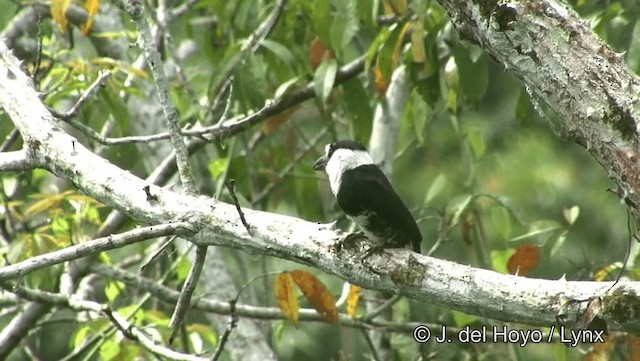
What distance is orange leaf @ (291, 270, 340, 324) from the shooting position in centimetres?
343

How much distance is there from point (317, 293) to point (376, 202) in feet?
1.44

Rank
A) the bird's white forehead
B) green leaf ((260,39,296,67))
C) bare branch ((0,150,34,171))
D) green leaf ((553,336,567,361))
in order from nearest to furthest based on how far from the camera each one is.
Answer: bare branch ((0,150,34,171)) → the bird's white forehead → green leaf ((553,336,567,361)) → green leaf ((260,39,296,67))

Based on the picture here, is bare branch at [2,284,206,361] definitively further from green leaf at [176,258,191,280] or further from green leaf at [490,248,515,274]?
green leaf at [490,248,515,274]

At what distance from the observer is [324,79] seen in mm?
4078

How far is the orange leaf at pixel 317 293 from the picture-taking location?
343cm

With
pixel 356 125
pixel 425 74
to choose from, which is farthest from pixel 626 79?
pixel 356 125

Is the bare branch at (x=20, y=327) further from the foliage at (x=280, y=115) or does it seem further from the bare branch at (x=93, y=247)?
the bare branch at (x=93, y=247)

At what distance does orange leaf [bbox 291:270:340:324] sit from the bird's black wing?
30 centimetres

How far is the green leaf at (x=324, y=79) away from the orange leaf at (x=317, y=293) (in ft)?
2.73

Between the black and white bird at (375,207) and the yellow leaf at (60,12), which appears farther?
the yellow leaf at (60,12)

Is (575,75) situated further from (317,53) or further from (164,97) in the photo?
(317,53)

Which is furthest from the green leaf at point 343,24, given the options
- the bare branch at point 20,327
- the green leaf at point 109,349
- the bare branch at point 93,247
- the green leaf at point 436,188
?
the bare branch at point 20,327

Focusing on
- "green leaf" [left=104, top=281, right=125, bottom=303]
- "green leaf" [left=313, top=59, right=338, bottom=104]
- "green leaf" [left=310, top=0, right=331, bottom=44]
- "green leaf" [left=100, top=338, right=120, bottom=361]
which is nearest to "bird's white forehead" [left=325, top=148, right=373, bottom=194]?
"green leaf" [left=313, top=59, right=338, bottom=104]

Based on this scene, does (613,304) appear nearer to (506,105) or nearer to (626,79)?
(626,79)
